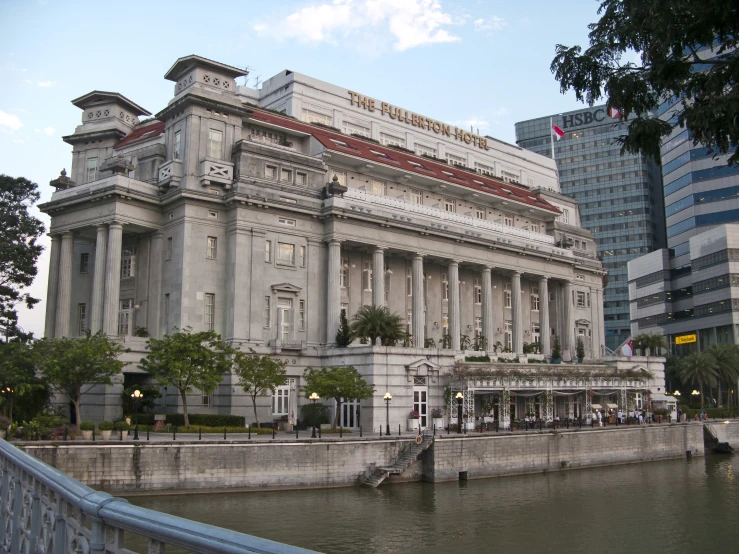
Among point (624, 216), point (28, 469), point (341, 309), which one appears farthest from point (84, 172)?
point (624, 216)

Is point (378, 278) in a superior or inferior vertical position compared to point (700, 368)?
superior

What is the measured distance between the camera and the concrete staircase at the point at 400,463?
48.4 m

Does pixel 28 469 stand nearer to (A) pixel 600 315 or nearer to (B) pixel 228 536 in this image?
(B) pixel 228 536

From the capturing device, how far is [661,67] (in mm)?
23375

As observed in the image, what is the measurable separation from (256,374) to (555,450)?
78.4ft

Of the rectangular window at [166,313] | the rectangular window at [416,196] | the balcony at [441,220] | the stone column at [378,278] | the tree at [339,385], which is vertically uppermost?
the rectangular window at [416,196]

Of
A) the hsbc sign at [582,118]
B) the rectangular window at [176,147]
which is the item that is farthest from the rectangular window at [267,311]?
the hsbc sign at [582,118]

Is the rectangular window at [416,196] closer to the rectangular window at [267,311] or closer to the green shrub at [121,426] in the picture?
the rectangular window at [267,311]

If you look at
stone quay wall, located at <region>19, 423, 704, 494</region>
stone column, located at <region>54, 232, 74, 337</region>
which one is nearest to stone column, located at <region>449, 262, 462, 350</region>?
stone quay wall, located at <region>19, 423, 704, 494</region>

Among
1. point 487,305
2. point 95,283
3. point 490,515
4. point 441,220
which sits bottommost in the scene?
point 490,515

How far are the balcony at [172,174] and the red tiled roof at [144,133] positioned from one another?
731 cm

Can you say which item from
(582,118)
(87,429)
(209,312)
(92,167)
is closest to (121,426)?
(87,429)

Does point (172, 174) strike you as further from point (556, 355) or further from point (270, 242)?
point (556, 355)

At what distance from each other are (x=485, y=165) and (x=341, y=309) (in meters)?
41.0
